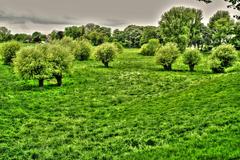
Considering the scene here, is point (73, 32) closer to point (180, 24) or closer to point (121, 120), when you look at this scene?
point (180, 24)

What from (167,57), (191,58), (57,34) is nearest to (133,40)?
(57,34)

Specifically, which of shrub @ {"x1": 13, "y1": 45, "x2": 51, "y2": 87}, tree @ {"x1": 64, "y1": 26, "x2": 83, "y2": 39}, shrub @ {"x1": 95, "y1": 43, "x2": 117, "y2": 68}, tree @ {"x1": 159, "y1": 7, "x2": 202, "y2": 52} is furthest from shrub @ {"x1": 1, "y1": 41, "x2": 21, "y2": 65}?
tree @ {"x1": 64, "y1": 26, "x2": 83, "y2": 39}

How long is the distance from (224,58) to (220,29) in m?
57.2

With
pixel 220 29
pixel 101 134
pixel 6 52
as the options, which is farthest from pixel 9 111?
pixel 220 29

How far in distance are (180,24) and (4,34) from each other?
106m

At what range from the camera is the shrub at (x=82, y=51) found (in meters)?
84.6

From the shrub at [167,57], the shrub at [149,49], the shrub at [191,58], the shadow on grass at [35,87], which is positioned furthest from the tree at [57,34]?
the shadow on grass at [35,87]

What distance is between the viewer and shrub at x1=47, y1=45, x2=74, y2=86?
46.8 meters

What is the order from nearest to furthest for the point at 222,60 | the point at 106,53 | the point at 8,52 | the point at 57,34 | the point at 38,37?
the point at 222,60 < the point at 106,53 < the point at 8,52 < the point at 57,34 < the point at 38,37

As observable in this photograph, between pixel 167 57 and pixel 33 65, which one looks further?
pixel 167 57

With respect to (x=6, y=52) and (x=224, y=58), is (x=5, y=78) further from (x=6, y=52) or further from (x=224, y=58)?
(x=224, y=58)

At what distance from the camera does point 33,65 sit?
152ft

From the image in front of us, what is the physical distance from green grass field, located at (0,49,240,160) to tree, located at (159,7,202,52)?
65902 millimetres

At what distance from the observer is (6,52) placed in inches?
2963
